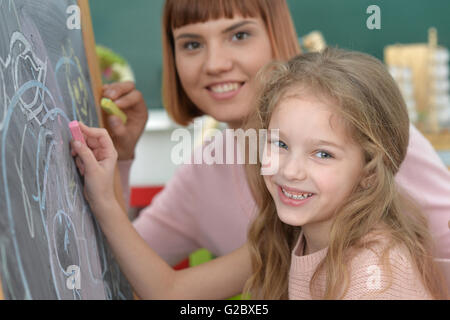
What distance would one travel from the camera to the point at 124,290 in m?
1.00

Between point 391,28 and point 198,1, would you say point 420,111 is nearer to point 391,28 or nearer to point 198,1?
point 391,28

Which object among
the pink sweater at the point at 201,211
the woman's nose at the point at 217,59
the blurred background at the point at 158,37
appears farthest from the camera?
the blurred background at the point at 158,37

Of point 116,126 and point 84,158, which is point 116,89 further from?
point 84,158

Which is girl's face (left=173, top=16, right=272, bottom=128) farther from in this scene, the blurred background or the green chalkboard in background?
the green chalkboard in background

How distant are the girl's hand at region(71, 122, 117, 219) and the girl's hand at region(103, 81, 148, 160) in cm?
21

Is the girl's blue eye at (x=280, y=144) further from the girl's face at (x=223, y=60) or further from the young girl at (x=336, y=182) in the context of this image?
the girl's face at (x=223, y=60)

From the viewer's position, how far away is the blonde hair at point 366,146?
2.72ft

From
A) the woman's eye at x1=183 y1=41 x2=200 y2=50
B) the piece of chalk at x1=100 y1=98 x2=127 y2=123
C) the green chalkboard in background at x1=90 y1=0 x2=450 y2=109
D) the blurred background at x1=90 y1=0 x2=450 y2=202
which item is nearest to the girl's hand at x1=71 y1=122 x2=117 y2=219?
the piece of chalk at x1=100 y1=98 x2=127 y2=123

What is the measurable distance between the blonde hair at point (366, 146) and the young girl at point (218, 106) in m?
0.16

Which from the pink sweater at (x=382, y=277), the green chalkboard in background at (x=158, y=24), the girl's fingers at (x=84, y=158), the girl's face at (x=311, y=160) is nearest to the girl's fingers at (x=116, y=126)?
the girl's fingers at (x=84, y=158)

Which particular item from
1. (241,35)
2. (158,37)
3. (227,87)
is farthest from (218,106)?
(158,37)

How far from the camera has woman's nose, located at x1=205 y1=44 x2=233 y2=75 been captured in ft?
3.73
